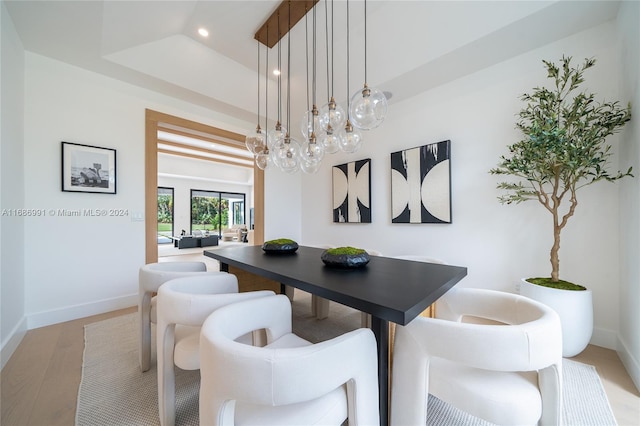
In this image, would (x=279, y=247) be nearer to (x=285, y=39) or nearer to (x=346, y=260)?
(x=346, y=260)

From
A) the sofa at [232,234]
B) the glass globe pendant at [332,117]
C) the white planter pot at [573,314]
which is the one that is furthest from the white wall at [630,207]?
the sofa at [232,234]

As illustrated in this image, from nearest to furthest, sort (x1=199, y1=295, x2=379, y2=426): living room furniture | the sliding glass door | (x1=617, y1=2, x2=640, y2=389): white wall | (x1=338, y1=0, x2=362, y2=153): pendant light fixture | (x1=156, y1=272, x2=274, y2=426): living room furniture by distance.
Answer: (x1=199, y1=295, x2=379, y2=426): living room furniture < (x1=156, y1=272, x2=274, y2=426): living room furniture < (x1=617, y1=2, x2=640, y2=389): white wall < (x1=338, y1=0, x2=362, y2=153): pendant light fixture < the sliding glass door

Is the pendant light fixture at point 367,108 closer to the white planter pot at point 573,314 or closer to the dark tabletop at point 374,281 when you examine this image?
the dark tabletop at point 374,281

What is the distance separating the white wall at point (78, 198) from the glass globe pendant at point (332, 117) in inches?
103

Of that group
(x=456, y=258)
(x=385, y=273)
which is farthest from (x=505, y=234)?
(x=385, y=273)

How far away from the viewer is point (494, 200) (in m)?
2.65

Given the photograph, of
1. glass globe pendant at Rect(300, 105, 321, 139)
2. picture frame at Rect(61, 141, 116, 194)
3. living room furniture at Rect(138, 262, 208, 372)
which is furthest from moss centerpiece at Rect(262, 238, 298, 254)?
picture frame at Rect(61, 141, 116, 194)

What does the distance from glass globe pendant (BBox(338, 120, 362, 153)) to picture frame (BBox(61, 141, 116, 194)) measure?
2833 mm

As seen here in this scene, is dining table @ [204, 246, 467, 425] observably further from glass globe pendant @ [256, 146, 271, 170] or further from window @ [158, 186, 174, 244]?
window @ [158, 186, 174, 244]

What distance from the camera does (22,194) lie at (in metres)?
2.39

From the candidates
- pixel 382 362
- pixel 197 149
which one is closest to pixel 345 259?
pixel 382 362

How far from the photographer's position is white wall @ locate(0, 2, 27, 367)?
6.39 feet

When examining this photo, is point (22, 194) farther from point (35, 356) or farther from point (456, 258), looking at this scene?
point (456, 258)

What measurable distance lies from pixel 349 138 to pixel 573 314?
86.9 inches
